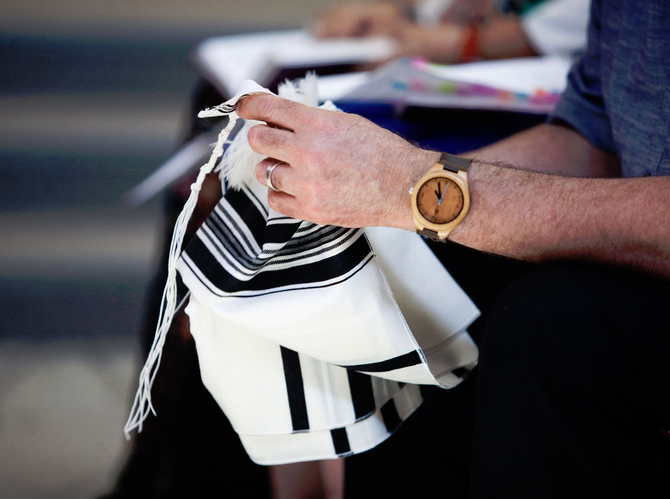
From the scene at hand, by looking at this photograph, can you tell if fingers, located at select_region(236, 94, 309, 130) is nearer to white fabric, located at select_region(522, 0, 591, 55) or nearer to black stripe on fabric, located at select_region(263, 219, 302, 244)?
black stripe on fabric, located at select_region(263, 219, 302, 244)

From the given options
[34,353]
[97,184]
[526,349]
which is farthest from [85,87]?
[526,349]

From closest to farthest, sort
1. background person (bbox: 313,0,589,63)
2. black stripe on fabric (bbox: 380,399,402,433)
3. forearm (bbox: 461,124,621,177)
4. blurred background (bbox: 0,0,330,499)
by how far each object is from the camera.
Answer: black stripe on fabric (bbox: 380,399,402,433) < forearm (bbox: 461,124,621,177) < blurred background (bbox: 0,0,330,499) < background person (bbox: 313,0,589,63)

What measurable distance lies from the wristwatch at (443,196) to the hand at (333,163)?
0.01 meters

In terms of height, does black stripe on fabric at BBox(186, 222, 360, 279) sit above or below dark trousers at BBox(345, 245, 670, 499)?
above

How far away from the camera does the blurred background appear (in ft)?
3.57

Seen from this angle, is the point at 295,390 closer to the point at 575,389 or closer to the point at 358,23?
the point at 575,389

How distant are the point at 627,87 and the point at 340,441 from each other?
22.3 inches

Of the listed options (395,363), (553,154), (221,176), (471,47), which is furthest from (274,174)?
(471,47)

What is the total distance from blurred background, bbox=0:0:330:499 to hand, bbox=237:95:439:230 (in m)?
0.83

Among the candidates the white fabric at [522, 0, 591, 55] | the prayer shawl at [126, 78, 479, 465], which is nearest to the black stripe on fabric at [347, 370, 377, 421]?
the prayer shawl at [126, 78, 479, 465]

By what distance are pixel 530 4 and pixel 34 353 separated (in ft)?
5.76

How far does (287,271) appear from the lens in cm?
47

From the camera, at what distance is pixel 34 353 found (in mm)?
1279

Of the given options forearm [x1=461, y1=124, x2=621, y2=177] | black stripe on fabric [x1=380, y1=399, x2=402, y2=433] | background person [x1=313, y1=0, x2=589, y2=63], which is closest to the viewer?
black stripe on fabric [x1=380, y1=399, x2=402, y2=433]
